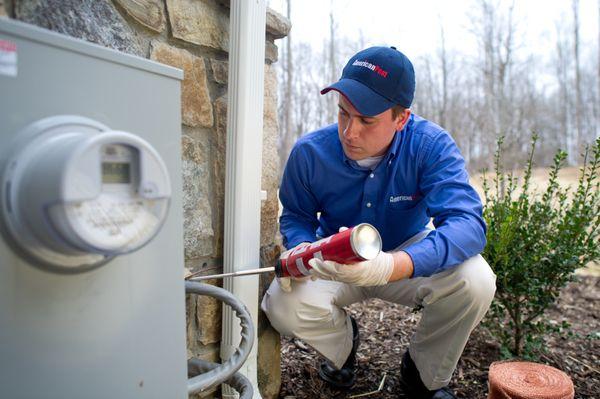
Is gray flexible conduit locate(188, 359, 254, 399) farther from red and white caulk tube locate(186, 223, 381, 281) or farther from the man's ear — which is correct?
the man's ear

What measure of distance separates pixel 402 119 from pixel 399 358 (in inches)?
51.0

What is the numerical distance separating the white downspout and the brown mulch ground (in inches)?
24.2

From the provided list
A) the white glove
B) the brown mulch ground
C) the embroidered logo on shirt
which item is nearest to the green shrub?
the brown mulch ground

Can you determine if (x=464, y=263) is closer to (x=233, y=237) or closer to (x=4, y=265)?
(x=233, y=237)

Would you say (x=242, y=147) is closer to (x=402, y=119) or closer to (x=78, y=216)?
(x=402, y=119)

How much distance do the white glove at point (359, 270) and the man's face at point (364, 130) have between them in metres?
0.51

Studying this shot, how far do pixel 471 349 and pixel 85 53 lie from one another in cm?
243

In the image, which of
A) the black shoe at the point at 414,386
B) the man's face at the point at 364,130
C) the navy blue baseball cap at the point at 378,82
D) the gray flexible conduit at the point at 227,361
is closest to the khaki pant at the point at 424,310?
the black shoe at the point at 414,386

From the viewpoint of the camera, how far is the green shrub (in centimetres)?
222

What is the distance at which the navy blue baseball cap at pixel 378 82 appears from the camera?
1.80 meters

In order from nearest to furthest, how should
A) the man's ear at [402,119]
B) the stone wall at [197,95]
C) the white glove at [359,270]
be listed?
the stone wall at [197,95] → the white glove at [359,270] → the man's ear at [402,119]

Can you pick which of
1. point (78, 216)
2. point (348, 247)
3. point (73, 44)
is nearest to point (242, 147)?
point (348, 247)

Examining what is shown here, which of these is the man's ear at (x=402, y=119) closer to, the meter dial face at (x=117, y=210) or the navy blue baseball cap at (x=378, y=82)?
the navy blue baseball cap at (x=378, y=82)

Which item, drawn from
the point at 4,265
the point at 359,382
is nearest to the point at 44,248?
the point at 4,265
